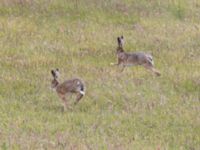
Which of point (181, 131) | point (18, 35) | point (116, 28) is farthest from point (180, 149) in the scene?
point (116, 28)

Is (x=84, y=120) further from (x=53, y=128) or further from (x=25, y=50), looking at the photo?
(x=25, y=50)

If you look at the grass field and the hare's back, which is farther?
the hare's back

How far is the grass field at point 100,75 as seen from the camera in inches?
516

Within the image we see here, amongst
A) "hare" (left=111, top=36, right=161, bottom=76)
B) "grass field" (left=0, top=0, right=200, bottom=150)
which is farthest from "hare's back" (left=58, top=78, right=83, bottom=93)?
"hare" (left=111, top=36, right=161, bottom=76)

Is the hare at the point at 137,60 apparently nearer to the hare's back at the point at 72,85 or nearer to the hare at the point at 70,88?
the hare at the point at 70,88

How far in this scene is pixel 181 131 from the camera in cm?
1382

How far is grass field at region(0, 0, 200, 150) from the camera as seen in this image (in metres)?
13.1

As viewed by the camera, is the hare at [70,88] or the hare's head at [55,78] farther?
the hare's head at [55,78]

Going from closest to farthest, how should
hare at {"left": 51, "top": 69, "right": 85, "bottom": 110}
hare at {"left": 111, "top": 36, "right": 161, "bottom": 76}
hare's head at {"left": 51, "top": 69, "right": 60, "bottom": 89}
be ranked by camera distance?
hare at {"left": 51, "top": 69, "right": 85, "bottom": 110} → hare's head at {"left": 51, "top": 69, "right": 60, "bottom": 89} → hare at {"left": 111, "top": 36, "right": 161, "bottom": 76}

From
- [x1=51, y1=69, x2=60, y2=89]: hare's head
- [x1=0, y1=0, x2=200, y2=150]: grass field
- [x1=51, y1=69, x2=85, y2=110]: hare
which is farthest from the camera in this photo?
[x1=51, y1=69, x2=60, y2=89]: hare's head

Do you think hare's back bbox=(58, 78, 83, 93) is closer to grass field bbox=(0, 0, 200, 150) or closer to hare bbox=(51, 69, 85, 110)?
hare bbox=(51, 69, 85, 110)

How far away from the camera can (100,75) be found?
17.0 meters

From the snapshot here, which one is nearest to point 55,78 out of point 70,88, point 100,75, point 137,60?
point 70,88

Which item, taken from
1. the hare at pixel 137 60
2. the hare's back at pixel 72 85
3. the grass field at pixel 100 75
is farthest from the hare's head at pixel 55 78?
the hare at pixel 137 60
